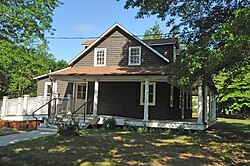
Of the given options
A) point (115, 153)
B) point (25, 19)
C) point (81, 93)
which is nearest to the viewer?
point (115, 153)

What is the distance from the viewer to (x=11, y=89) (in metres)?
32.5

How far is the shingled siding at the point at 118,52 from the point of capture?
1595 cm

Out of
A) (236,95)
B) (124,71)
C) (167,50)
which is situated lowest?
(236,95)

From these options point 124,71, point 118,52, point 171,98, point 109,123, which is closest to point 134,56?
point 118,52

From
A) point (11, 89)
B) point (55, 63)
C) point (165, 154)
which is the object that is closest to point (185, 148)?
point (165, 154)

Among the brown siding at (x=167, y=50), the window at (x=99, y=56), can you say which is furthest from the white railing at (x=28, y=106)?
the brown siding at (x=167, y=50)

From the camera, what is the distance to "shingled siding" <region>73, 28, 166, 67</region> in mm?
15953

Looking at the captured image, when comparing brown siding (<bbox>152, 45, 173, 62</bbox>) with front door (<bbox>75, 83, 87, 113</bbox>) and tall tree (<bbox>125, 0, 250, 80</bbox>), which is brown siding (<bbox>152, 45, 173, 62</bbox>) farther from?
front door (<bbox>75, 83, 87, 113</bbox>)

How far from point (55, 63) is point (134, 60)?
30.9 metres

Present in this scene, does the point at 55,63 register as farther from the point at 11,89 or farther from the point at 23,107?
the point at 23,107

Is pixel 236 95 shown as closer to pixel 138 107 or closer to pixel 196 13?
pixel 138 107

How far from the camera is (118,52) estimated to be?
16750 millimetres

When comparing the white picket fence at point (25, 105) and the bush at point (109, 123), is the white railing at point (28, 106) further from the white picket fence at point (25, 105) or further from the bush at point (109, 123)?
the bush at point (109, 123)

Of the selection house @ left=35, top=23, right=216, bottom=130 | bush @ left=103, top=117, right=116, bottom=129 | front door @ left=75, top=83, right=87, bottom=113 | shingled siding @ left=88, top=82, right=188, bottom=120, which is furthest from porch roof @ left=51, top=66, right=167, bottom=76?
bush @ left=103, top=117, right=116, bottom=129
